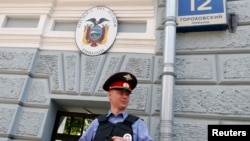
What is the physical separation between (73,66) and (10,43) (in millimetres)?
1177

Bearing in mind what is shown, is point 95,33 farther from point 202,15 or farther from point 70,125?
point 202,15

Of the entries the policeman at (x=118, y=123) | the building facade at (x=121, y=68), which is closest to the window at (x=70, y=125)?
the building facade at (x=121, y=68)

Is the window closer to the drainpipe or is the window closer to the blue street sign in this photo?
the drainpipe

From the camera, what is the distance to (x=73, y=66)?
3955mm

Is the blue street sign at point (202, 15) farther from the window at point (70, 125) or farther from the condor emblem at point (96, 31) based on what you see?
the window at point (70, 125)

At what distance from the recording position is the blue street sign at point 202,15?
3.57 metres

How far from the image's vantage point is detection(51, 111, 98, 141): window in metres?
3.95

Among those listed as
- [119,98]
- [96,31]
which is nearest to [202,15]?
[96,31]

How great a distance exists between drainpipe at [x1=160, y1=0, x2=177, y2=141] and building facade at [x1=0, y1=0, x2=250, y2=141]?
0.36 feet

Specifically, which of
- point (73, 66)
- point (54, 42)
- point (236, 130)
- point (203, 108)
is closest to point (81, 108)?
point (73, 66)

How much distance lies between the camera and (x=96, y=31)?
4137 millimetres

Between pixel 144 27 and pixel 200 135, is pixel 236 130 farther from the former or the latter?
pixel 144 27

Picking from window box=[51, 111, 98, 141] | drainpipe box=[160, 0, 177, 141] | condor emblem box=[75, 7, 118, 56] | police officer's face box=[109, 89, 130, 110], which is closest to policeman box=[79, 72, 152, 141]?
police officer's face box=[109, 89, 130, 110]

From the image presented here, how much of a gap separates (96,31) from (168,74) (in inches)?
53.5
